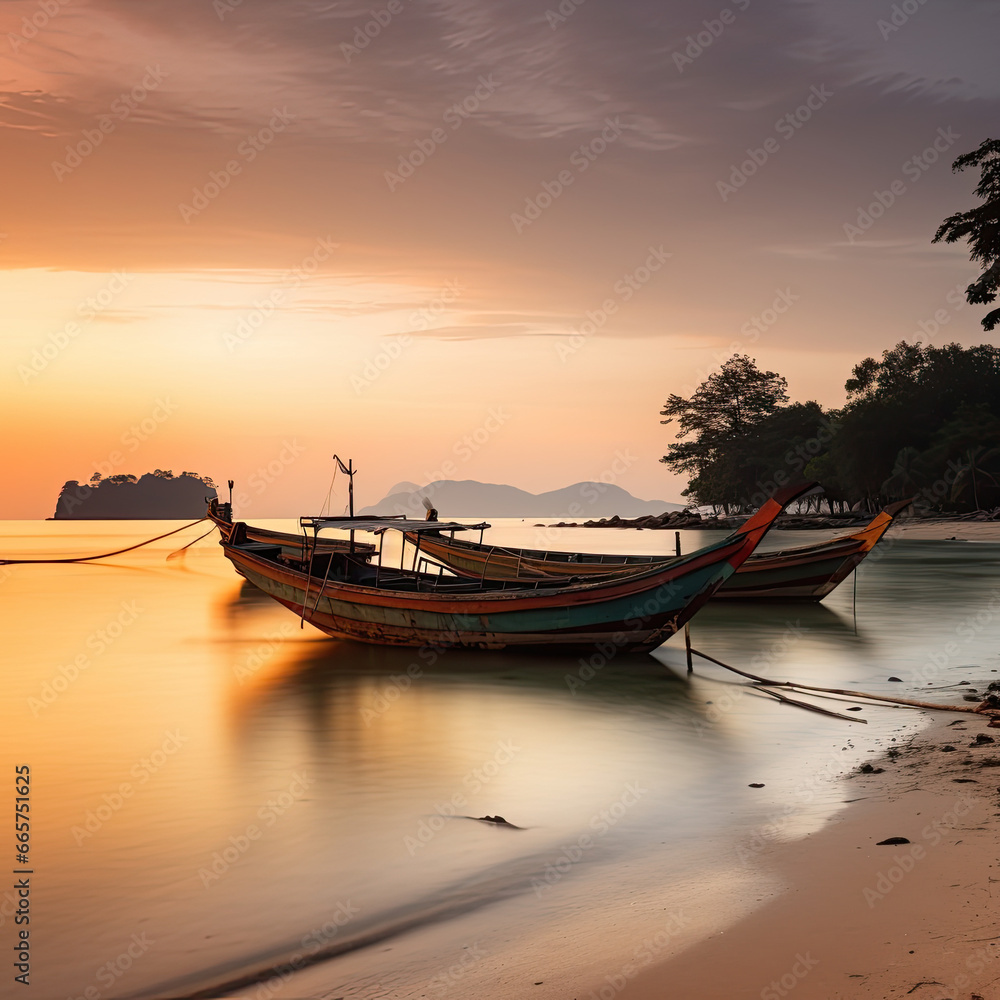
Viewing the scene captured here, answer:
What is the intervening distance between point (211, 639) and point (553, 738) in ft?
45.3

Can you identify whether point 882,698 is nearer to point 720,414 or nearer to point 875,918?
point 875,918

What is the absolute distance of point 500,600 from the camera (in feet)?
51.2

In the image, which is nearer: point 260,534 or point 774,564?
point 774,564

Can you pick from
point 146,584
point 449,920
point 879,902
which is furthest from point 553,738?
point 146,584

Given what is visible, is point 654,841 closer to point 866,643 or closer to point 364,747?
point 364,747

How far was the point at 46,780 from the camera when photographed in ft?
32.4
